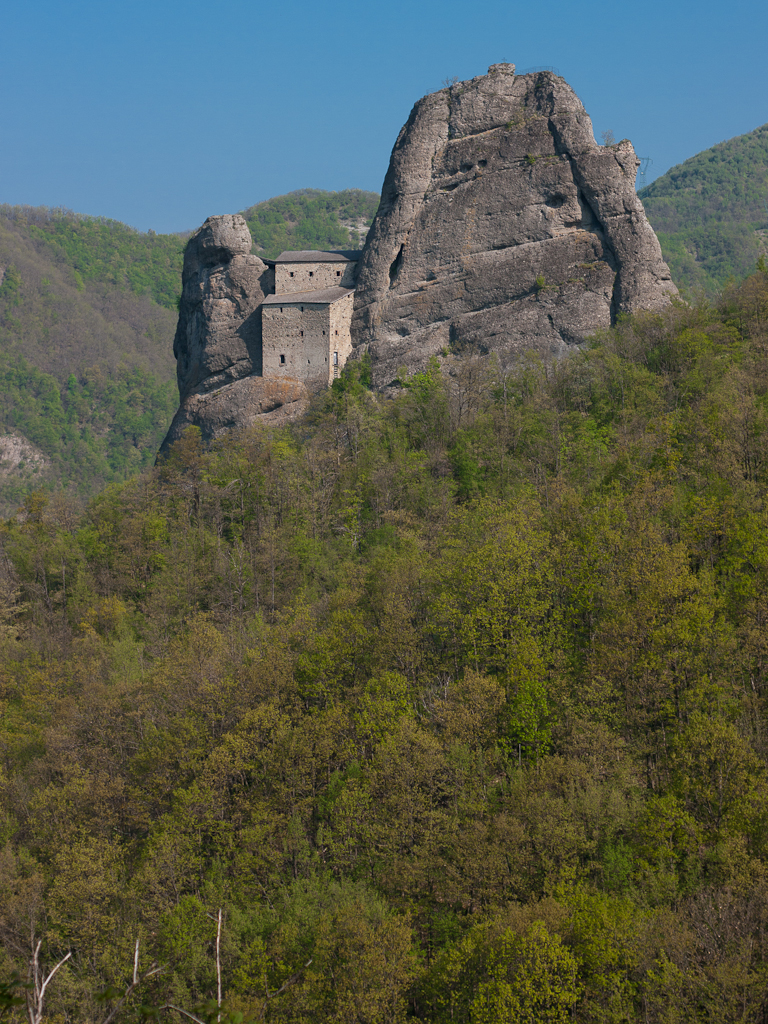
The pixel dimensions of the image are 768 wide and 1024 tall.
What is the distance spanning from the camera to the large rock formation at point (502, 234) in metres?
54.6

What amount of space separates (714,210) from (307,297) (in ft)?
447

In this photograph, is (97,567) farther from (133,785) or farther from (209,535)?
(133,785)

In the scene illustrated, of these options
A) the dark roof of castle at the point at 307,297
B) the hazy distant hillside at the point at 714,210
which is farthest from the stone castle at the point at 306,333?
the hazy distant hillside at the point at 714,210

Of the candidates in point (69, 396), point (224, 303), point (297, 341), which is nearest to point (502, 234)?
point (297, 341)

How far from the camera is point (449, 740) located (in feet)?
93.2

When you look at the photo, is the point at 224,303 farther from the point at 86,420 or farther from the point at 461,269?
the point at 86,420

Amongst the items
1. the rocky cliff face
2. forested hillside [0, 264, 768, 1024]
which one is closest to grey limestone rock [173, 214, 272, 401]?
the rocky cliff face

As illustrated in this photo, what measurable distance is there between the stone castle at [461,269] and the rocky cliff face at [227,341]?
3.9 inches

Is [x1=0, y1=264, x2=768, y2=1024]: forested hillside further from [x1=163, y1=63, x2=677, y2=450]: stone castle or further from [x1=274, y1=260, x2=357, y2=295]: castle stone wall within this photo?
[x1=274, y1=260, x2=357, y2=295]: castle stone wall

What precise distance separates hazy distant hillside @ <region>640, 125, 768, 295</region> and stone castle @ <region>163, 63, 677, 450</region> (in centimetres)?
6331

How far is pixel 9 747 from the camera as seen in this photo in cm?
4028

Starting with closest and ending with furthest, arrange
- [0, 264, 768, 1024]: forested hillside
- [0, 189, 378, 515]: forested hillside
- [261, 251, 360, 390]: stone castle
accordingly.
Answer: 1. [0, 264, 768, 1024]: forested hillside
2. [261, 251, 360, 390]: stone castle
3. [0, 189, 378, 515]: forested hillside

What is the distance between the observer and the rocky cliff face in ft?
186

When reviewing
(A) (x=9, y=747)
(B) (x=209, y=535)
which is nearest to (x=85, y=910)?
(A) (x=9, y=747)
